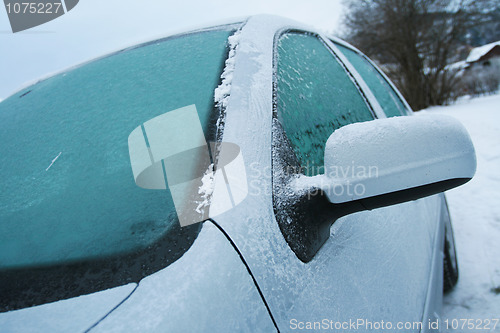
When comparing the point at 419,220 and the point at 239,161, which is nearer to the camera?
the point at 239,161

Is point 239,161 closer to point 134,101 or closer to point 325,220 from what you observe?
point 325,220

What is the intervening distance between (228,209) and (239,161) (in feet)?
0.42

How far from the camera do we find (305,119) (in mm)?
1002

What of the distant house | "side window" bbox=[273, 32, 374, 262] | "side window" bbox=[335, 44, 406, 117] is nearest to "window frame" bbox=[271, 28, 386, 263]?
"side window" bbox=[273, 32, 374, 262]

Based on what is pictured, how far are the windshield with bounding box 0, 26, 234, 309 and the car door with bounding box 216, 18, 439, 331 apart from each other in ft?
0.35

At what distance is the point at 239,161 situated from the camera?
75cm

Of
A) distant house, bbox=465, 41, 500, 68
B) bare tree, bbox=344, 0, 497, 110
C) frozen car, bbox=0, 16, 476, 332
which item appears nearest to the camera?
frozen car, bbox=0, 16, 476, 332

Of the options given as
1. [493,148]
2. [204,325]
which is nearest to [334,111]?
[204,325]

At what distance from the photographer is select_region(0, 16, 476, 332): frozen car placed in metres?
0.59

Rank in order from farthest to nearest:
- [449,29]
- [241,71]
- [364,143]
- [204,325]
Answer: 1. [449,29]
2. [241,71]
3. [364,143]
4. [204,325]

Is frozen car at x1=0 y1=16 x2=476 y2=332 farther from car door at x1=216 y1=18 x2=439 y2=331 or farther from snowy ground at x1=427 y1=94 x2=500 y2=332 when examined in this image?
snowy ground at x1=427 y1=94 x2=500 y2=332

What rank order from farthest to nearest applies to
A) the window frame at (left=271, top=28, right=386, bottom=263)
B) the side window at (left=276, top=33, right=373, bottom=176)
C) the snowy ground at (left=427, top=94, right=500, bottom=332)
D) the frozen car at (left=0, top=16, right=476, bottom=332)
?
1. the snowy ground at (left=427, top=94, right=500, bottom=332)
2. the side window at (left=276, top=33, right=373, bottom=176)
3. the window frame at (left=271, top=28, right=386, bottom=263)
4. the frozen car at (left=0, top=16, right=476, bottom=332)

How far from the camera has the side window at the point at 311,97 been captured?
92 cm

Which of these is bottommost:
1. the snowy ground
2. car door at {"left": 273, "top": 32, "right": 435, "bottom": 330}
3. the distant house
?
the distant house
